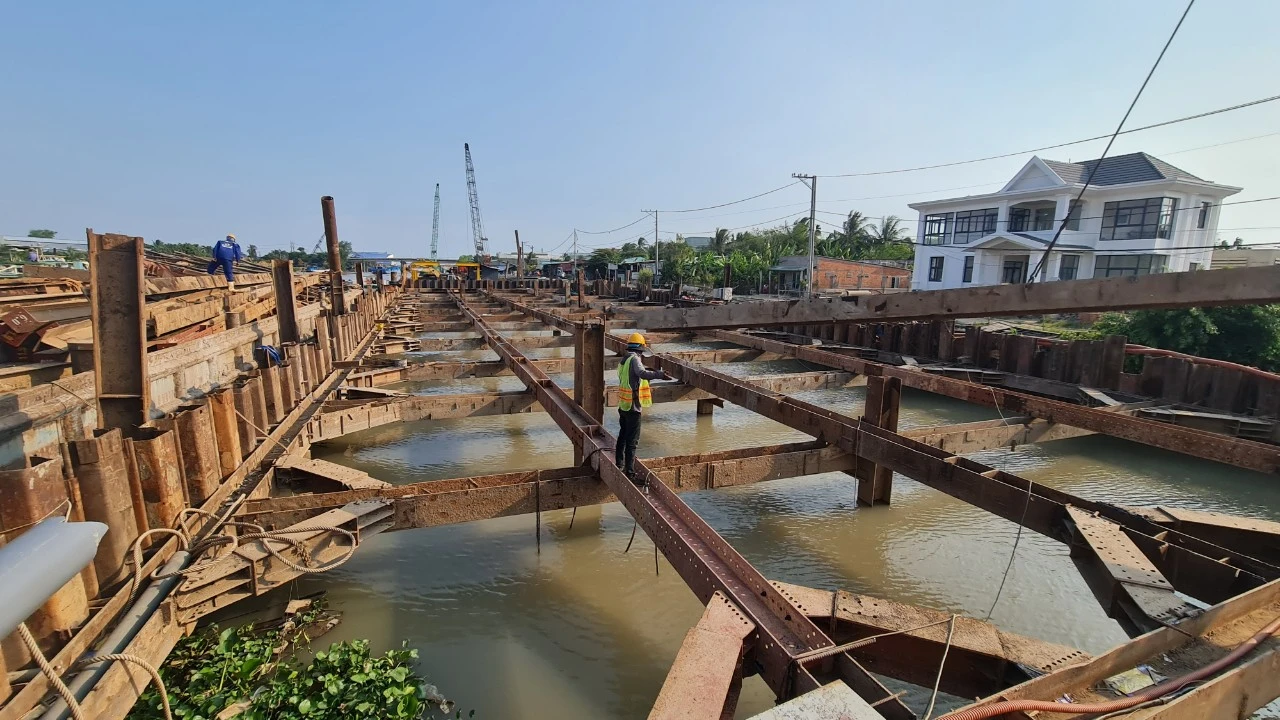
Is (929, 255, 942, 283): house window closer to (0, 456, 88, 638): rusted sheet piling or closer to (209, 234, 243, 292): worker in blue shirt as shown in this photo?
(209, 234, 243, 292): worker in blue shirt

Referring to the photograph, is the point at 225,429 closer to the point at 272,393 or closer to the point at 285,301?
the point at 272,393

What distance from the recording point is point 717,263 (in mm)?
48500

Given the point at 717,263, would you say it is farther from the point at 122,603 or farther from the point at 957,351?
the point at 122,603

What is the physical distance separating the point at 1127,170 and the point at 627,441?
123ft

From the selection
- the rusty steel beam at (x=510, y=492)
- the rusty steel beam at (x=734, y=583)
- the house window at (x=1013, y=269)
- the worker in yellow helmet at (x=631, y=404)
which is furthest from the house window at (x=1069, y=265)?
the rusty steel beam at (x=734, y=583)

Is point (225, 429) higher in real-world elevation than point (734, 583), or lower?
higher

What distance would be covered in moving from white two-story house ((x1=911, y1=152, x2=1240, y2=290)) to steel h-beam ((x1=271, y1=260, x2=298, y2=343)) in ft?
95.8

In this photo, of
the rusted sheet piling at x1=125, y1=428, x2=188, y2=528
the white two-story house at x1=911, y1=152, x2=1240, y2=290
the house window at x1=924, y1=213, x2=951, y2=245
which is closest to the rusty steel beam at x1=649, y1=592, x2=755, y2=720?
the rusted sheet piling at x1=125, y1=428, x2=188, y2=528

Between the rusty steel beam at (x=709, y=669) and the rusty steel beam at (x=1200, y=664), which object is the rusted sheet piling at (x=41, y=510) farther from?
the rusty steel beam at (x=1200, y=664)

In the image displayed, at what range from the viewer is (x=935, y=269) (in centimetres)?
3631

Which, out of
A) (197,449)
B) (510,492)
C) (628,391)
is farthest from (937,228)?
(197,449)

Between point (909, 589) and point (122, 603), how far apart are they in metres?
6.09

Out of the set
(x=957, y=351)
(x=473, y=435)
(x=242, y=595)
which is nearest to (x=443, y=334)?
(x=473, y=435)

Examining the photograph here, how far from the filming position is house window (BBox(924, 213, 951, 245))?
3647cm
